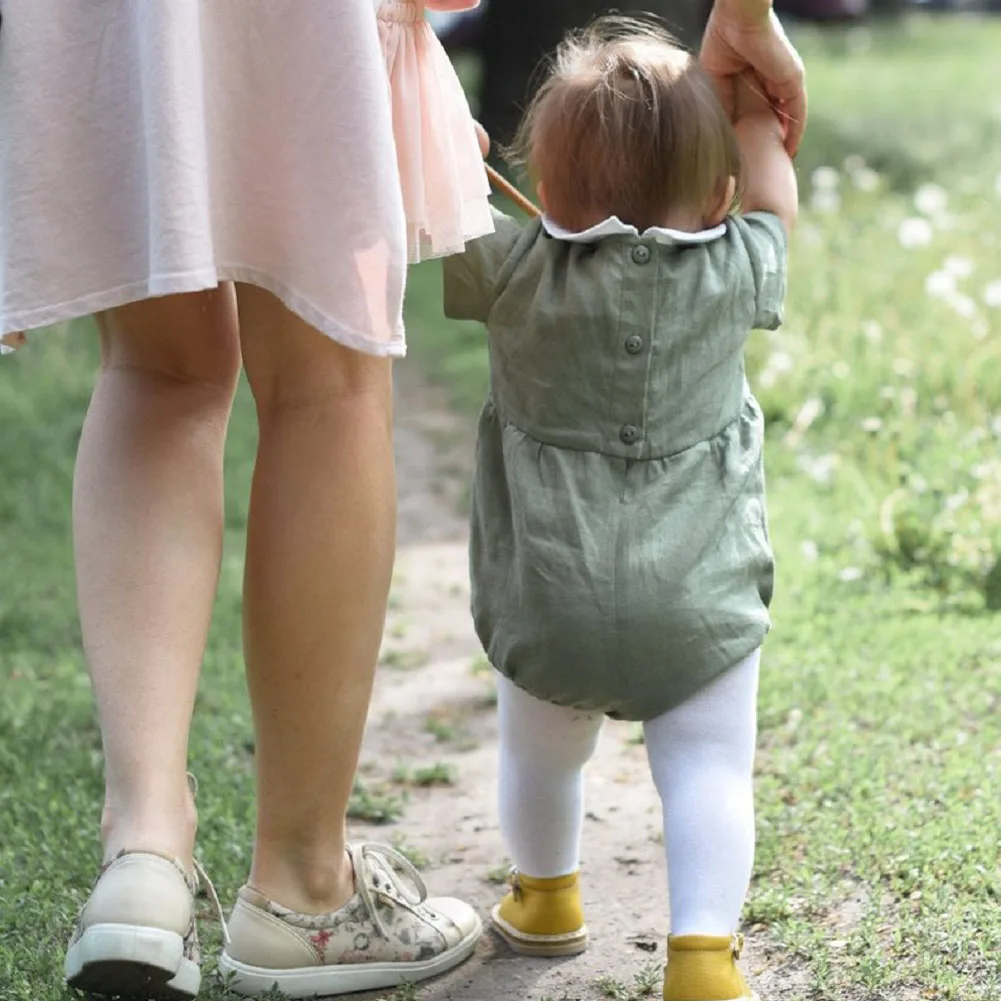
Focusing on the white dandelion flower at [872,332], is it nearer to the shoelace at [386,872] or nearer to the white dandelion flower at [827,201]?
the white dandelion flower at [827,201]

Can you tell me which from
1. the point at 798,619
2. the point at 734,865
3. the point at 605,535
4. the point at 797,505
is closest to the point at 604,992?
the point at 734,865

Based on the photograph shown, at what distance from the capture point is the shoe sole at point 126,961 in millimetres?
1898

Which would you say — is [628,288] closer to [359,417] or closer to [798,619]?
[359,417]

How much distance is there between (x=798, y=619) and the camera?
12.6ft

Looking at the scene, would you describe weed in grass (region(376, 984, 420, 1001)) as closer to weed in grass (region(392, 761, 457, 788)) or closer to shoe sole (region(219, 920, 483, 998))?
shoe sole (region(219, 920, 483, 998))

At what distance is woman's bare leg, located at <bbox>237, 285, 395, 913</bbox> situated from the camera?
2125 millimetres

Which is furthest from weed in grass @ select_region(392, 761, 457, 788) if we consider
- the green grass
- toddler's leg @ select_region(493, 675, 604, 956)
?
toddler's leg @ select_region(493, 675, 604, 956)

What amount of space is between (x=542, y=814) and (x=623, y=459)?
509mm

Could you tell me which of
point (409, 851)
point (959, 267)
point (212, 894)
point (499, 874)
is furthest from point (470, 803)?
point (959, 267)

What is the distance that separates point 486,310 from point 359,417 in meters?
0.23

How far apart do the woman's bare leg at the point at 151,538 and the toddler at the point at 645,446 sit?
0.35 m

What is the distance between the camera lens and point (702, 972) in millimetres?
2104

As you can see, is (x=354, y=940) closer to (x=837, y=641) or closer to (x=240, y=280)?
(x=240, y=280)

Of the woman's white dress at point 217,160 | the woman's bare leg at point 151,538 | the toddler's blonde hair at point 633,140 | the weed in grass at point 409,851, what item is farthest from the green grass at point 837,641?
the toddler's blonde hair at point 633,140
